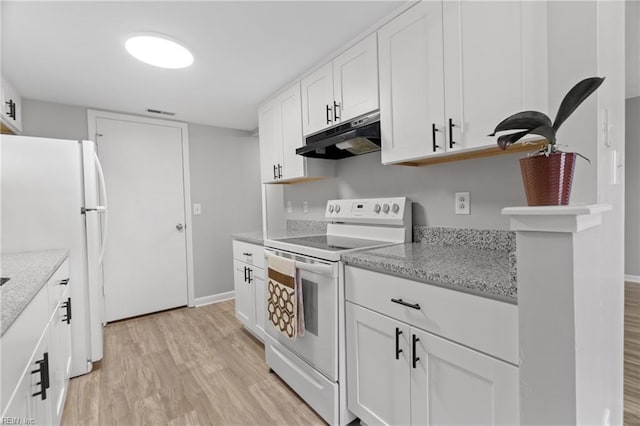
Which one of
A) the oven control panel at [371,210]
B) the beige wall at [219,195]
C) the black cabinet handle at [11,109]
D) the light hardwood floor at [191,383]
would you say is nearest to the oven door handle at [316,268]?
the oven control panel at [371,210]

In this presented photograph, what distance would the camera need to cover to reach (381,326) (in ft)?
4.33

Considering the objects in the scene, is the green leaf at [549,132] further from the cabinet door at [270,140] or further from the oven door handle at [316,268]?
the cabinet door at [270,140]

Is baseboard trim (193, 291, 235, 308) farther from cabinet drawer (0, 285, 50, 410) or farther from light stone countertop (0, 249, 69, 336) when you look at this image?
cabinet drawer (0, 285, 50, 410)

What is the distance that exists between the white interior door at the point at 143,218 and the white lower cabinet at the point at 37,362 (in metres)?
1.36

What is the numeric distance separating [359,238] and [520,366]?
1.31m

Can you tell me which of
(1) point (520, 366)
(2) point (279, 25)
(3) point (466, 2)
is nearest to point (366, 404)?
(1) point (520, 366)

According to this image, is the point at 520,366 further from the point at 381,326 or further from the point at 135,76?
the point at 135,76

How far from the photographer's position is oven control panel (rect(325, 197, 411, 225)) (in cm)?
185

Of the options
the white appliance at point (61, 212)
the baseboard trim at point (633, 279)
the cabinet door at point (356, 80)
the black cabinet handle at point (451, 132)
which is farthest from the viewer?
the baseboard trim at point (633, 279)

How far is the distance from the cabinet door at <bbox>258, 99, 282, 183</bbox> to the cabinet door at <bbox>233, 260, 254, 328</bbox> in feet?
2.83

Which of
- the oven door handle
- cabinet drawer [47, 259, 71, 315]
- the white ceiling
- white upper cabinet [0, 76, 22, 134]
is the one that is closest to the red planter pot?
the oven door handle

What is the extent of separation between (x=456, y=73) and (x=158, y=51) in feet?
5.88

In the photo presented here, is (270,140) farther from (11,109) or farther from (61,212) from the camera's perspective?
(11,109)

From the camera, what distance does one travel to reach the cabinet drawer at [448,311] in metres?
0.93
